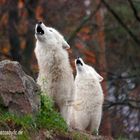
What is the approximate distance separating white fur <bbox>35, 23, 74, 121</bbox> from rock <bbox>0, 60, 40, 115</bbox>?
1.16 m

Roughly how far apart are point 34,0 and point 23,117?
62.8 feet

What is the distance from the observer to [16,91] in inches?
467

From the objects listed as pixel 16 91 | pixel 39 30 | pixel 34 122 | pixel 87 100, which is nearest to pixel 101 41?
pixel 87 100

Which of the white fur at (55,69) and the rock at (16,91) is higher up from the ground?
the white fur at (55,69)

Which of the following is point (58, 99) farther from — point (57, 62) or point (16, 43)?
point (16, 43)

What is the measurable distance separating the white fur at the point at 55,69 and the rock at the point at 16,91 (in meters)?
1.16

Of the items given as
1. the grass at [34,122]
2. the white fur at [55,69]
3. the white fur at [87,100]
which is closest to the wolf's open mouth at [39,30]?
the white fur at [55,69]

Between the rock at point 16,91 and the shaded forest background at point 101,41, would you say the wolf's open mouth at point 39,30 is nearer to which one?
the rock at point 16,91

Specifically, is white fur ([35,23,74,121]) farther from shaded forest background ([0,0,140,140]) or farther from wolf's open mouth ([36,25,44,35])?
shaded forest background ([0,0,140,140])

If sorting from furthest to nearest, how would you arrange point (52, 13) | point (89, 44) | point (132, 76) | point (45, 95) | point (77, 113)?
point (89, 44), point (52, 13), point (132, 76), point (77, 113), point (45, 95)

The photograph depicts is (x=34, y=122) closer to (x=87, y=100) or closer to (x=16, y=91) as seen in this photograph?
(x=16, y=91)

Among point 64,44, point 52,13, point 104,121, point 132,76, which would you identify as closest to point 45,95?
point 64,44

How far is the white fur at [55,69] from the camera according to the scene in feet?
44.8

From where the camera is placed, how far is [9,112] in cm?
1157
